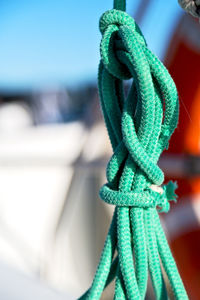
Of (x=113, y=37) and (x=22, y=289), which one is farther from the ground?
(x=113, y=37)

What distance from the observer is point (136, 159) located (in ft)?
1.52

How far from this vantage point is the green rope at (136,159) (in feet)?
1.51

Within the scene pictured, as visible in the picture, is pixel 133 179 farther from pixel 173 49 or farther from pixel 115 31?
pixel 173 49

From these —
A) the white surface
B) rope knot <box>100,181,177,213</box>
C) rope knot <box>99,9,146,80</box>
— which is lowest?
the white surface

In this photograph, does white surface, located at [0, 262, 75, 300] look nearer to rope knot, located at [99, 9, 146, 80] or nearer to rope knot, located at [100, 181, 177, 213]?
rope knot, located at [100, 181, 177, 213]

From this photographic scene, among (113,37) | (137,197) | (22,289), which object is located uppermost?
(113,37)

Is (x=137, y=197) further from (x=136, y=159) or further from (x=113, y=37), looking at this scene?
(x=113, y=37)

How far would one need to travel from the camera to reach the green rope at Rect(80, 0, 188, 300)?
46cm

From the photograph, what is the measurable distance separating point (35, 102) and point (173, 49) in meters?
2.14

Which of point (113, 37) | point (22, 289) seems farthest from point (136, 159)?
point (22, 289)

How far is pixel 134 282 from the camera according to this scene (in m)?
0.47

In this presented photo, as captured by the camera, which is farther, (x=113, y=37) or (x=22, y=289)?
(x=22, y=289)

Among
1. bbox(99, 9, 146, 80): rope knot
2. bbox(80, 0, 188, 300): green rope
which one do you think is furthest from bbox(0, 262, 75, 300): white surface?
bbox(99, 9, 146, 80): rope knot

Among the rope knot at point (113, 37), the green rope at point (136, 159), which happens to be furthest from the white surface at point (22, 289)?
the rope knot at point (113, 37)
